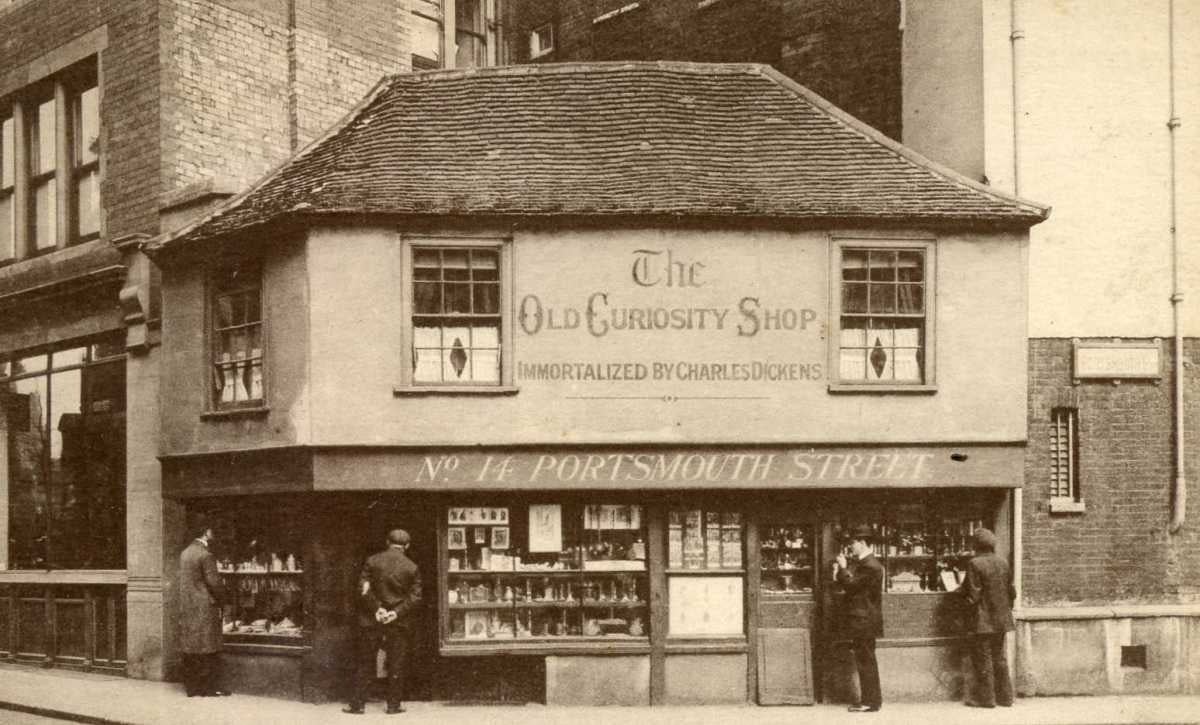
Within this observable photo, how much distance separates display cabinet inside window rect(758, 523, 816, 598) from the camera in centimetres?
1441

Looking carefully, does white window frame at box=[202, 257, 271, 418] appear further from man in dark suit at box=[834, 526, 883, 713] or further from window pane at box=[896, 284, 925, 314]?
window pane at box=[896, 284, 925, 314]

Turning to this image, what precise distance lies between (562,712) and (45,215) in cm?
1099

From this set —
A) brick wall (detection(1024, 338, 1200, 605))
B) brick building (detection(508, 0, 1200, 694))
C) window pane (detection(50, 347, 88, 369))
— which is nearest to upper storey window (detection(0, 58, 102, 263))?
window pane (detection(50, 347, 88, 369))

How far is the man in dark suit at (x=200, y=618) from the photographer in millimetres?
14773

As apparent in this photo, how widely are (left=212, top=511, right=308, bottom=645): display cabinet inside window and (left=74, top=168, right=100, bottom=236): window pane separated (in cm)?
517

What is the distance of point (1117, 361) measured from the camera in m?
15.2

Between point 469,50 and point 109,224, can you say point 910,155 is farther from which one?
point 469,50

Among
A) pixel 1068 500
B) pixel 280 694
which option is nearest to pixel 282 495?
pixel 280 694

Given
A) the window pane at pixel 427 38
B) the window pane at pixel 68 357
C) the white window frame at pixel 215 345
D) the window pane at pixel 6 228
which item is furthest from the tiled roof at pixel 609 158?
the window pane at pixel 427 38

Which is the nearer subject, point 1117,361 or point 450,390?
point 450,390

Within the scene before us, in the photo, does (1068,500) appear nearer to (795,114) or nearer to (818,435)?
(818,435)

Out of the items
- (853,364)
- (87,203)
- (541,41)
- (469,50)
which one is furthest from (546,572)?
(541,41)

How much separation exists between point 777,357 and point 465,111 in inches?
183

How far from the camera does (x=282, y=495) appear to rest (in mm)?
14766
